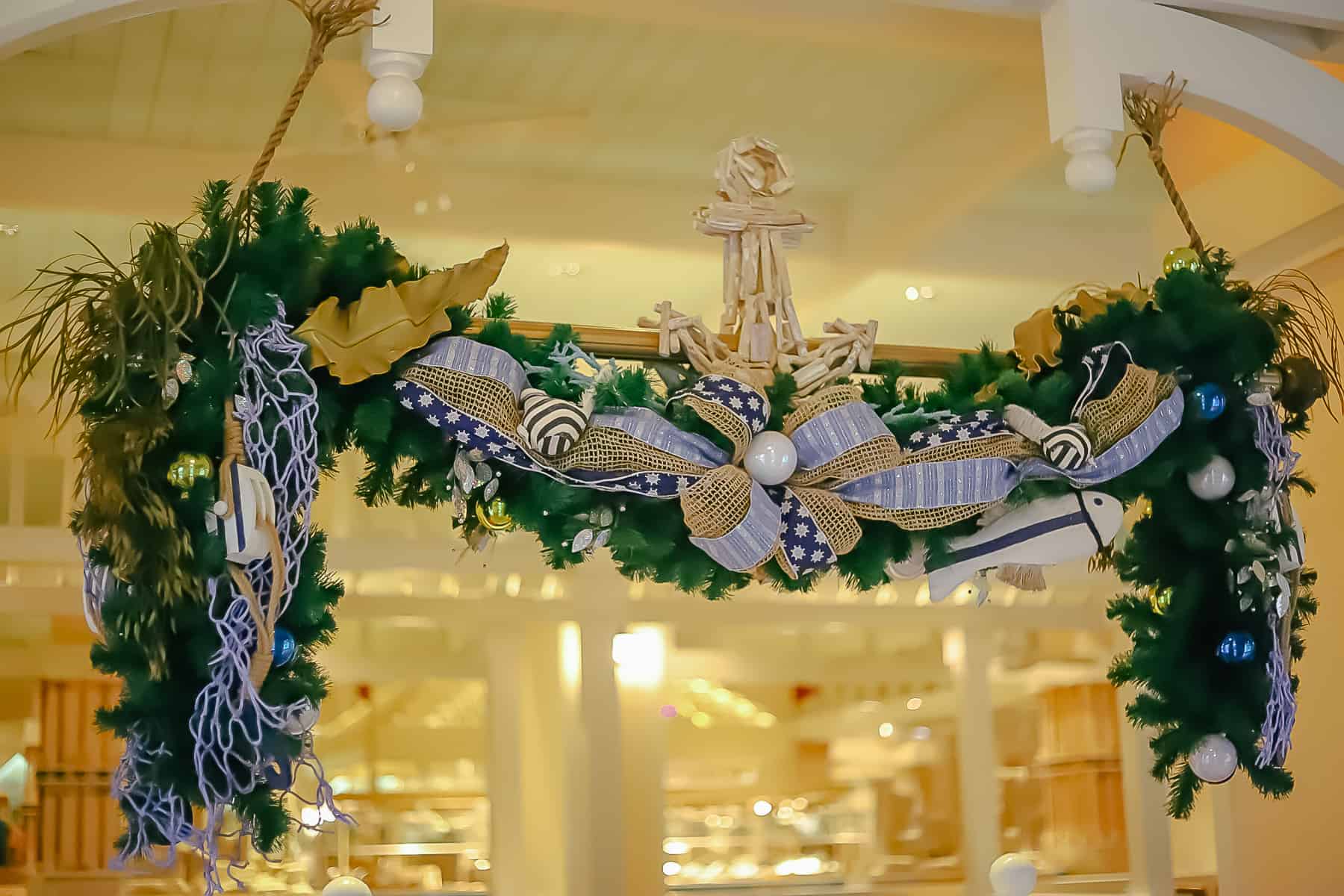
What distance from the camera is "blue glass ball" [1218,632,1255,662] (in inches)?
83.0

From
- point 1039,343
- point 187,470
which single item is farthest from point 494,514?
point 1039,343

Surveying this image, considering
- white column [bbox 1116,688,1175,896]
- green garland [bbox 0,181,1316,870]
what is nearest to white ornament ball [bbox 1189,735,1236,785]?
green garland [bbox 0,181,1316,870]

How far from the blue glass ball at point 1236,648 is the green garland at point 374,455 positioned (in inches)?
1.9

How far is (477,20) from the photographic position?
10.7 feet

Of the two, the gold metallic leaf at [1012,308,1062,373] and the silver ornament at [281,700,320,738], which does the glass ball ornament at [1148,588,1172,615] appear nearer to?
the gold metallic leaf at [1012,308,1062,373]

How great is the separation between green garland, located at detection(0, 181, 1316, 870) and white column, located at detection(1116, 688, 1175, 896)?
3.49 meters

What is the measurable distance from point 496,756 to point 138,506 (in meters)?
5.38

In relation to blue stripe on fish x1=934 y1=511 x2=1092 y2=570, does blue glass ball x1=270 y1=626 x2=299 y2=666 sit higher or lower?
lower

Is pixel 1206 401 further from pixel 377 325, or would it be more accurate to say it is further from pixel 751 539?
pixel 377 325

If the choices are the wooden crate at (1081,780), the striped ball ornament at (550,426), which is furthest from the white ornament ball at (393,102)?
the wooden crate at (1081,780)

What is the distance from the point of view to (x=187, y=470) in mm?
1587

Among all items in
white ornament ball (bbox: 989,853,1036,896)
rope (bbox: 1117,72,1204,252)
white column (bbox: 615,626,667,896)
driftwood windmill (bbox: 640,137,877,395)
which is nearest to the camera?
driftwood windmill (bbox: 640,137,877,395)

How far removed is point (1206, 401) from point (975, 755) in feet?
16.7

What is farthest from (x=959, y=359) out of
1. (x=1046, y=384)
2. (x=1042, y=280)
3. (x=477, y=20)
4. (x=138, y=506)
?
(x=1042, y=280)
